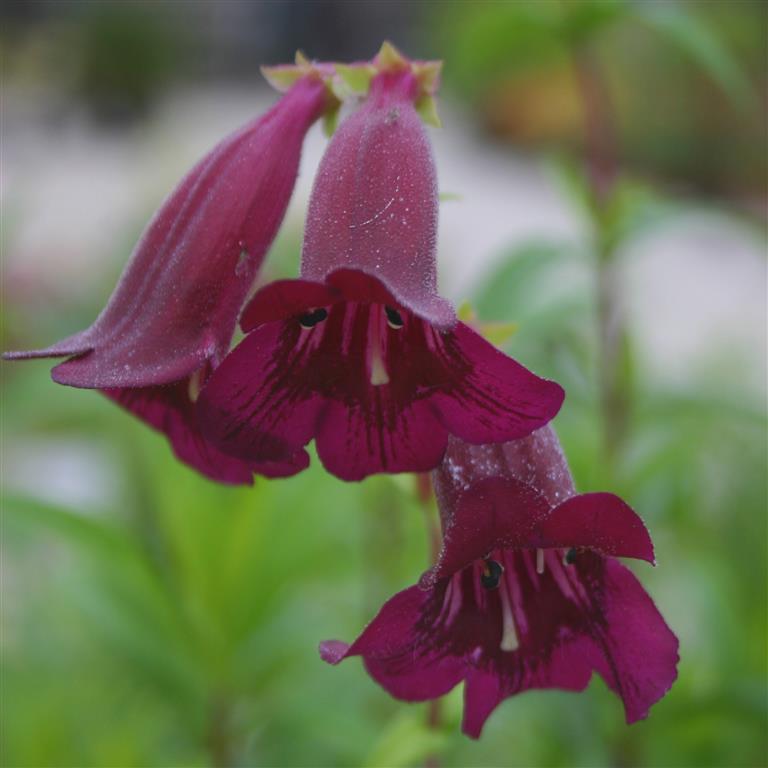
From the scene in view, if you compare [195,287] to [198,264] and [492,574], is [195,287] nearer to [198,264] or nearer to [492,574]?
[198,264]

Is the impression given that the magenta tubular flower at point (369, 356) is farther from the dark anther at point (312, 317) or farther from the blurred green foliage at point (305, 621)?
the blurred green foliage at point (305, 621)

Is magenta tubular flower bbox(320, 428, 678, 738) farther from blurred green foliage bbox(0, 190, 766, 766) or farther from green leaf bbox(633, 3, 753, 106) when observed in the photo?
green leaf bbox(633, 3, 753, 106)

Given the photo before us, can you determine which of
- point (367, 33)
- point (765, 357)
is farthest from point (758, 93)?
point (367, 33)

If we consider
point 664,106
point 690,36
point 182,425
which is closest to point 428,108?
point 182,425

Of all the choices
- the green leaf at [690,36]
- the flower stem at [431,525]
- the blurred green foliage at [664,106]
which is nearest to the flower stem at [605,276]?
the green leaf at [690,36]

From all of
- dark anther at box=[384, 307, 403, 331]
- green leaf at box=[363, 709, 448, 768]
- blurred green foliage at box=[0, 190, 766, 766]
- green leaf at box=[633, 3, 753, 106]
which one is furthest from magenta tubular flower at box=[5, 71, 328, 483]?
green leaf at box=[633, 3, 753, 106]
